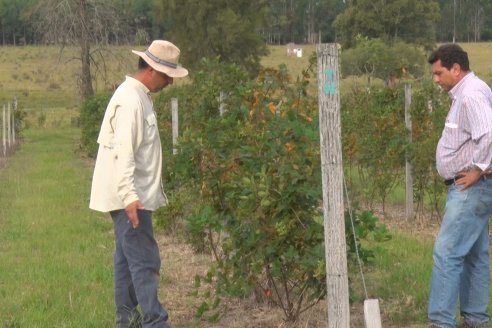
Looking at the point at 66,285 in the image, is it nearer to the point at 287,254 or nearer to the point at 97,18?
the point at 287,254

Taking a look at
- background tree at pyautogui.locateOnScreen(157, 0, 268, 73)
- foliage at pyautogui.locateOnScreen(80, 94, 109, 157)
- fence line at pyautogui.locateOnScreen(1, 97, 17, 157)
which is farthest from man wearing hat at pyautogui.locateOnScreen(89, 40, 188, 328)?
background tree at pyautogui.locateOnScreen(157, 0, 268, 73)

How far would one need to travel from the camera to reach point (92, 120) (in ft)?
87.5

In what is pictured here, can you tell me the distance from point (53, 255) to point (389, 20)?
4263 centimetres

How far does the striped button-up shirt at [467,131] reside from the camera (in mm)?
6289

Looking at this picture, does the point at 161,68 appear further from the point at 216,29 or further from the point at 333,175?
the point at 216,29

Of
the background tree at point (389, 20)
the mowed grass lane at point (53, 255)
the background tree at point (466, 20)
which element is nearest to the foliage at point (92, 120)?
the mowed grass lane at point (53, 255)

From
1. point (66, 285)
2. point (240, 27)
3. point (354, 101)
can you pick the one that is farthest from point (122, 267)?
point (240, 27)

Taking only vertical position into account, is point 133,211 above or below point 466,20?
below

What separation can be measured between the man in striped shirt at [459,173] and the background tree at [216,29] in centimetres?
4173

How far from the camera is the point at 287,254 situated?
6430 mm

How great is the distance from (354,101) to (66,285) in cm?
663

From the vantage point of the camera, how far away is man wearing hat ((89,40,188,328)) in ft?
20.1

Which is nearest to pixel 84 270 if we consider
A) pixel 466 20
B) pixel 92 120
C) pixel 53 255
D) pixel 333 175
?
pixel 53 255

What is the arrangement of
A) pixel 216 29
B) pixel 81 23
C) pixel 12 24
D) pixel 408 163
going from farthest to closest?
pixel 12 24 → pixel 216 29 → pixel 81 23 → pixel 408 163
